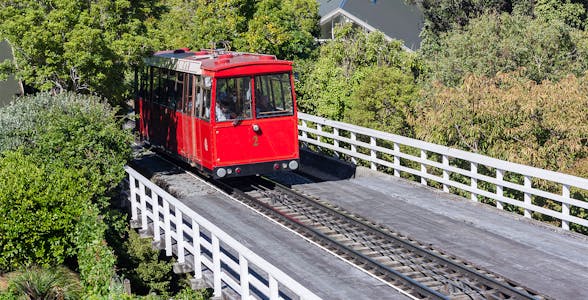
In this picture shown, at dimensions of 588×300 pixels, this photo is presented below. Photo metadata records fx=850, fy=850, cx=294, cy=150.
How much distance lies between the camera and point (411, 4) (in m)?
56.4

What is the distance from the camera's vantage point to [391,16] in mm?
57000

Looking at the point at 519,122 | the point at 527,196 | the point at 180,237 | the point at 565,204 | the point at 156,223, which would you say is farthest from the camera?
the point at 519,122

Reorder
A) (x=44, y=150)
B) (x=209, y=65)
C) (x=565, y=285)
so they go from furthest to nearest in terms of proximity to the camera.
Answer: (x=209, y=65) → (x=44, y=150) → (x=565, y=285)

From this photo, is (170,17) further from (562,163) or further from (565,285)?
(565,285)

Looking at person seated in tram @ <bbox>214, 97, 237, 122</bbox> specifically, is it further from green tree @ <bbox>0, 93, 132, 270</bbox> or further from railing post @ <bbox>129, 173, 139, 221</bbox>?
railing post @ <bbox>129, 173, 139, 221</bbox>

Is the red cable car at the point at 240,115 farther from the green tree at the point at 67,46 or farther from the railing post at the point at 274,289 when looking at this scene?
the railing post at the point at 274,289

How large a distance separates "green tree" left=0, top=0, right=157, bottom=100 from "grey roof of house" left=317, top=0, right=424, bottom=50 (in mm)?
29885

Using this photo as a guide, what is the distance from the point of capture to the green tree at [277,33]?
3372 cm

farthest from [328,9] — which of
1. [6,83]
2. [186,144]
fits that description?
[186,144]

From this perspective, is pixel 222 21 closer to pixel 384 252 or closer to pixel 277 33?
pixel 277 33

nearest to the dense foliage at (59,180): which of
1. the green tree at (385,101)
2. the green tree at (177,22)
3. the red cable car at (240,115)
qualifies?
the red cable car at (240,115)

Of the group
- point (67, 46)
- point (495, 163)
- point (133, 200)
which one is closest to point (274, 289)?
point (495, 163)

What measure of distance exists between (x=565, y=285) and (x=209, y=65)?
983 centimetres

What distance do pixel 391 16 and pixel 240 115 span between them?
1549 inches
